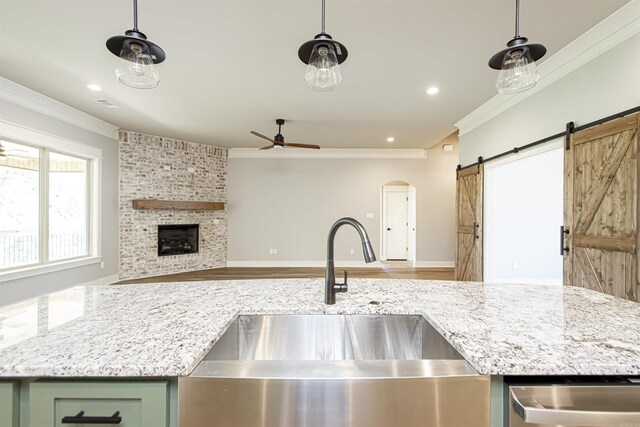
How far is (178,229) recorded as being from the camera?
6312 mm

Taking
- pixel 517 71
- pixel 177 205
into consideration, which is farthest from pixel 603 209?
pixel 177 205

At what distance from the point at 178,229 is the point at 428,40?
5944 mm

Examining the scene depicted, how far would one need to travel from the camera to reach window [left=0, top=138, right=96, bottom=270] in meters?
3.70

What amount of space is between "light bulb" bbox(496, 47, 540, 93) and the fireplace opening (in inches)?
249

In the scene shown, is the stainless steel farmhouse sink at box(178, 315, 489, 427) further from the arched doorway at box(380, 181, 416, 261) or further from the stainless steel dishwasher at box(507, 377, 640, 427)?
the arched doorway at box(380, 181, 416, 261)

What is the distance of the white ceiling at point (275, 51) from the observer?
224cm

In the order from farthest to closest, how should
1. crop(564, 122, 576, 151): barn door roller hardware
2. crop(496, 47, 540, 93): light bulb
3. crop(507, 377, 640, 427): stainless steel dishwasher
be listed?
crop(564, 122, 576, 151): barn door roller hardware
crop(496, 47, 540, 93): light bulb
crop(507, 377, 640, 427): stainless steel dishwasher

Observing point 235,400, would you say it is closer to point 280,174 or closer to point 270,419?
point 270,419

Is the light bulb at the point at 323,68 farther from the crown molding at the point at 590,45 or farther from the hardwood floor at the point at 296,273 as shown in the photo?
the hardwood floor at the point at 296,273

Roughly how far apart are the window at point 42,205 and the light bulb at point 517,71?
5522mm

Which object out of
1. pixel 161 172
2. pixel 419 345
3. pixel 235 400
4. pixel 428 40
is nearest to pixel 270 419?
pixel 235 400

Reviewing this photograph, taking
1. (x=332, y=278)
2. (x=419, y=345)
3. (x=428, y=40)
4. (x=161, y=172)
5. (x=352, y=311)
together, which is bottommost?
(x=419, y=345)

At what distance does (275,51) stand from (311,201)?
4416 millimetres

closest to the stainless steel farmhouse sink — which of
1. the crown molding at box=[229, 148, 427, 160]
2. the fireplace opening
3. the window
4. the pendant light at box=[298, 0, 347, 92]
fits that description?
the pendant light at box=[298, 0, 347, 92]
